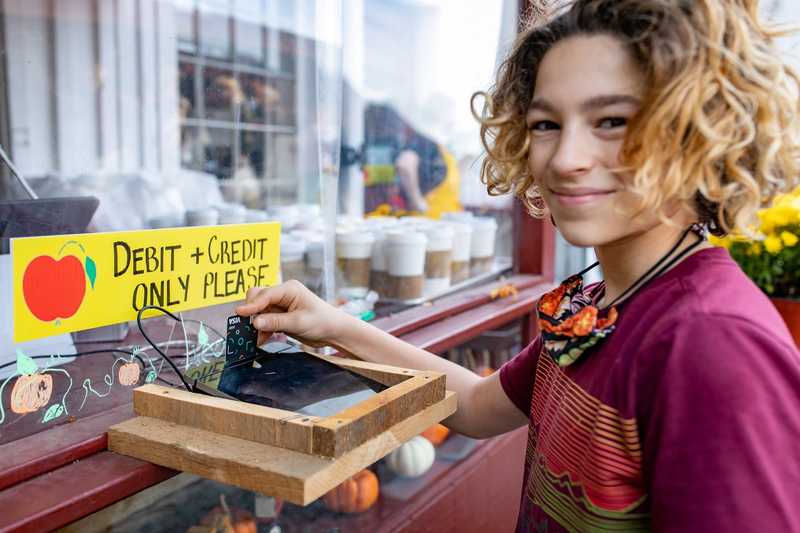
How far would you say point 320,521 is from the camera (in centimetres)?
Result: 155

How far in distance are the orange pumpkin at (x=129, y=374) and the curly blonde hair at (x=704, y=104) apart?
2.48ft

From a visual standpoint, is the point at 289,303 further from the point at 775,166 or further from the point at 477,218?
the point at 477,218

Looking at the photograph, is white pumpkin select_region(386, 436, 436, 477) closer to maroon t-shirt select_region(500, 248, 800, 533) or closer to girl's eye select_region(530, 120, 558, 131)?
maroon t-shirt select_region(500, 248, 800, 533)

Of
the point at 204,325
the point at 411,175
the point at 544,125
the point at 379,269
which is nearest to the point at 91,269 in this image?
the point at 204,325

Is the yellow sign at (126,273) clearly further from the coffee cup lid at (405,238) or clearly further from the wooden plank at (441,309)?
the coffee cup lid at (405,238)

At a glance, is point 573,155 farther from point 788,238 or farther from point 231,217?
point 788,238

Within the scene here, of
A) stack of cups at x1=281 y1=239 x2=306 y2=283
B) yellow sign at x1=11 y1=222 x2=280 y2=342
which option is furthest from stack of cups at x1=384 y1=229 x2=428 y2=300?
yellow sign at x1=11 y1=222 x2=280 y2=342

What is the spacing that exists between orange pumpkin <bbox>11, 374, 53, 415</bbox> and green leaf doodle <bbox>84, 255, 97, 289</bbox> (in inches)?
5.6

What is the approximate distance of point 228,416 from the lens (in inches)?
32.0

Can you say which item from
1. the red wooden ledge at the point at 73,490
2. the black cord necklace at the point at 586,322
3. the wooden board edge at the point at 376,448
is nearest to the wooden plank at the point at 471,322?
the wooden board edge at the point at 376,448

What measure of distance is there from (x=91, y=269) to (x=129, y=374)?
19 cm

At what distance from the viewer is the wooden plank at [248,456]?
2.33 feet

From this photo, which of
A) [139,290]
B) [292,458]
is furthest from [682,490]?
[139,290]

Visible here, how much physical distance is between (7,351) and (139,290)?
19cm
